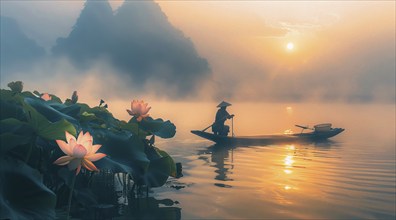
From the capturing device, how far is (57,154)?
14.4ft

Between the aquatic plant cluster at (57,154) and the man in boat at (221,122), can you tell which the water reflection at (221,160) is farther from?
the aquatic plant cluster at (57,154)

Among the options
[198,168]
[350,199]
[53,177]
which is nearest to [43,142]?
[53,177]

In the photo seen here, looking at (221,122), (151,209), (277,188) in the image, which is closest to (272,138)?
(221,122)

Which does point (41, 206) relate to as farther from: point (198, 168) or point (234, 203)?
point (198, 168)

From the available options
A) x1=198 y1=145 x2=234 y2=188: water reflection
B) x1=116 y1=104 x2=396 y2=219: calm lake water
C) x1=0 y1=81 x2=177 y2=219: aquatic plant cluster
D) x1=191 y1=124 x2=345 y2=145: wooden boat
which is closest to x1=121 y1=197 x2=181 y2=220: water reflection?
x1=116 y1=104 x2=396 y2=219: calm lake water

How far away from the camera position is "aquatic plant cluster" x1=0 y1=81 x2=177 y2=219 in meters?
2.88

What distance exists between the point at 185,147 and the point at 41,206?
48.9 feet

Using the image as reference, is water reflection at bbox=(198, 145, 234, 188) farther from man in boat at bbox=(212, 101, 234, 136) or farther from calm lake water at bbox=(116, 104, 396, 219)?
man in boat at bbox=(212, 101, 234, 136)

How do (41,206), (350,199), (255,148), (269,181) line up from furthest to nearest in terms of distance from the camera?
(255,148)
(269,181)
(350,199)
(41,206)

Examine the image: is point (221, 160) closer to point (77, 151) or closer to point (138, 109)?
point (138, 109)

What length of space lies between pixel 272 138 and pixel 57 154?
49.3 ft

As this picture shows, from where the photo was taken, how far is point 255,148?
655 inches

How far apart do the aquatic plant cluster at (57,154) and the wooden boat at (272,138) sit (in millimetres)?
9848

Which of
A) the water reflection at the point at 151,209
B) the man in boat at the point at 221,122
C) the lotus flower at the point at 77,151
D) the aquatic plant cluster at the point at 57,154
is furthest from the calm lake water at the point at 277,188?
the lotus flower at the point at 77,151
